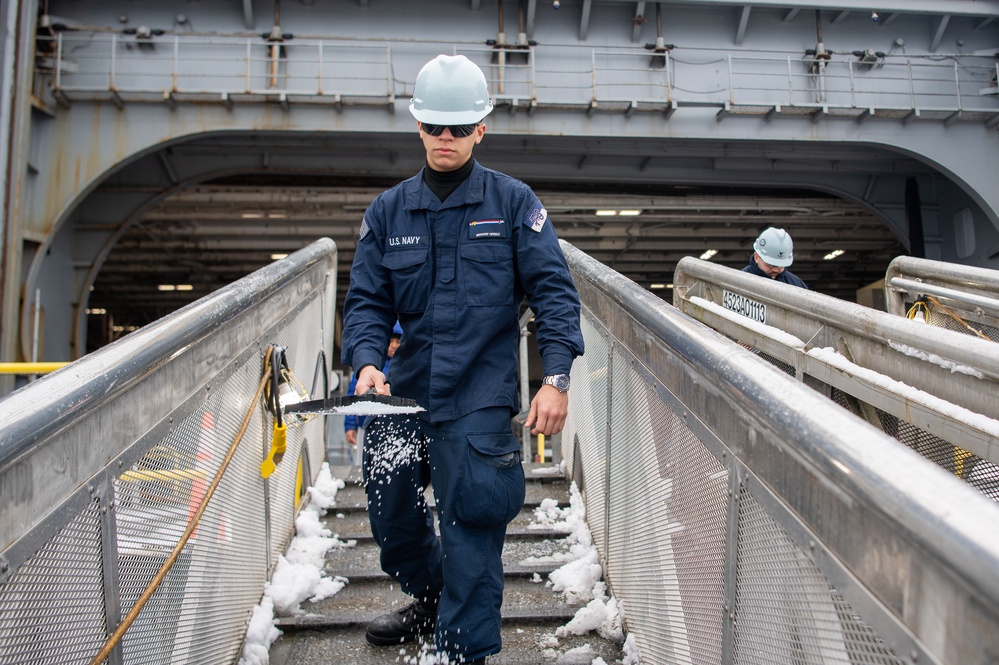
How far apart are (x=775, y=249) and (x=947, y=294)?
6.82 ft

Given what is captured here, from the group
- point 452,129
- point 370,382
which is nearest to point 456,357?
point 370,382

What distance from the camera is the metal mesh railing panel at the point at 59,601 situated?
1.33 meters

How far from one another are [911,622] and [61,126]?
516 inches

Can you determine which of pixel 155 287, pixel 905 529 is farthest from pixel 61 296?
pixel 905 529

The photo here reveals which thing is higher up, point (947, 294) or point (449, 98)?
point (449, 98)

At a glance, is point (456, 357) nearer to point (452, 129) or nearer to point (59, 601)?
point (452, 129)

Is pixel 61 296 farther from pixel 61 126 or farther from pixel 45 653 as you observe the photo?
pixel 45 653

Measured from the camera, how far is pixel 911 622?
1.07m

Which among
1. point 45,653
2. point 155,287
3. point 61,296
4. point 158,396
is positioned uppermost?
point 155,287

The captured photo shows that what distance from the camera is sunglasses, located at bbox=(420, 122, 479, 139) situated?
103 inches

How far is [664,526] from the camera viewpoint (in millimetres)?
2438

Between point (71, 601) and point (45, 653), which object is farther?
point (71, 601)

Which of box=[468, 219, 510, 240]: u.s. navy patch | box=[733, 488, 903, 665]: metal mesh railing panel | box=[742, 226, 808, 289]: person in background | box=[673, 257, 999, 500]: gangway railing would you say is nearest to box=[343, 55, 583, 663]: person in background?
box=[468, 219, 510, 240]: u.s. navy patch

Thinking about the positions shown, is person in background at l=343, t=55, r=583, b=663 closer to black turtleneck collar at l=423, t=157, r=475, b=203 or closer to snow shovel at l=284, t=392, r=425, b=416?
black turtleneck collar at l=423, t=157, r=475, b=203
